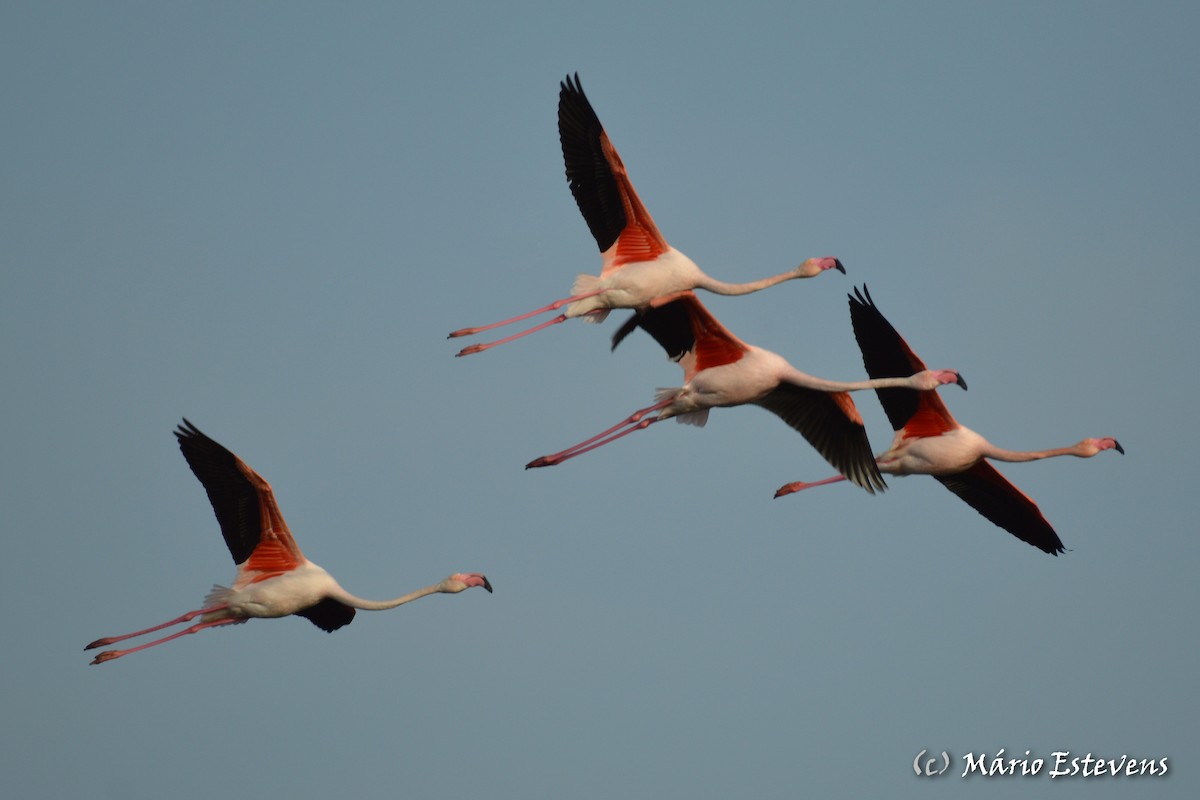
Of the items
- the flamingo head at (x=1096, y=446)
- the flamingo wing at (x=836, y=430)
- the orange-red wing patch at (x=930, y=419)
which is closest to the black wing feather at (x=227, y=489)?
the flamingo wing at (x=836, y=430)

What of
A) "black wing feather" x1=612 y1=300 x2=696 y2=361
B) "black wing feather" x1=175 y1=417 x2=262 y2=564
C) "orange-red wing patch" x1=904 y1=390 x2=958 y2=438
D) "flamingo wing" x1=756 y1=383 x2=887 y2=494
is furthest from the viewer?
"orange-red wing patch" x1=904 y1=390 x2=958 y2=438

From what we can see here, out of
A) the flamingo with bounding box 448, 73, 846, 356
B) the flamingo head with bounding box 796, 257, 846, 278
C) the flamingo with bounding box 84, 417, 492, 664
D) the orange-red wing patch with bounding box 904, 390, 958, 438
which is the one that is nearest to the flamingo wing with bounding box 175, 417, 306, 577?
the flamingo with bounding box 84, 417, 492, 664

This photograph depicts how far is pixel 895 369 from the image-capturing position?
24.4 metres

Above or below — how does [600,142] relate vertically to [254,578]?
above

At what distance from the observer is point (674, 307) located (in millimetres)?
22969

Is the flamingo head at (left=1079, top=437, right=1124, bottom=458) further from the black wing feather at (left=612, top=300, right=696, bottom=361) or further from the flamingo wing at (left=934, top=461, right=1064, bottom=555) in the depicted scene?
the black wing feather at (left=612, top=300, right=696, bottom=361)

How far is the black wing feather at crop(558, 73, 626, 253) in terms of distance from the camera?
72.3 feet

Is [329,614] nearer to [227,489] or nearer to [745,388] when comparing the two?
[227,489]

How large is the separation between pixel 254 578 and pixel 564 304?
4741mm

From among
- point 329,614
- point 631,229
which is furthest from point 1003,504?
point 329,614

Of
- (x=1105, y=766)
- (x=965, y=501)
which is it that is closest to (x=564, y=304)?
(x=965, y=501)

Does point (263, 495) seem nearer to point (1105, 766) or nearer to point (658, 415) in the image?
point (658, 415)

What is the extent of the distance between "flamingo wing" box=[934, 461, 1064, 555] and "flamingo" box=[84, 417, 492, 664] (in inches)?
260

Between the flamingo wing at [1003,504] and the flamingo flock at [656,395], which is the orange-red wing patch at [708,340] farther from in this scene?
the flamingo wing at [1003,504]
